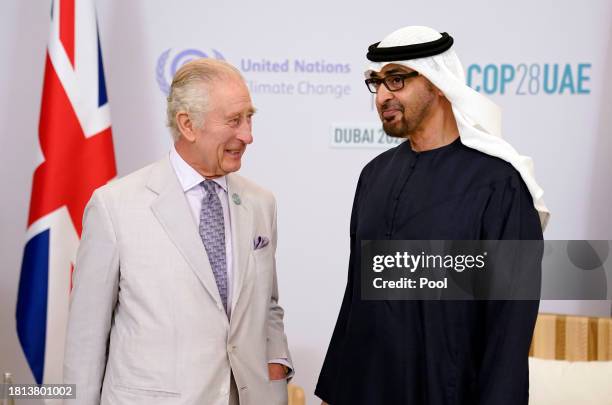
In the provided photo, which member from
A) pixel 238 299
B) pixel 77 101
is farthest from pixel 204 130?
pixel 77 101

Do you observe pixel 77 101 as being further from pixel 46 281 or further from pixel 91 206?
pixel 91 206

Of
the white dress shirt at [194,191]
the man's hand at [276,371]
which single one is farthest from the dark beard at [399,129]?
the man's hand at [276,371]

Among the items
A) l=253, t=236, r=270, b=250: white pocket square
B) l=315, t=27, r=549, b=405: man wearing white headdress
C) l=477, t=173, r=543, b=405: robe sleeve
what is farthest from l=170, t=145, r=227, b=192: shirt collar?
l=477, t=173, r=543, b=405: robe sleeve

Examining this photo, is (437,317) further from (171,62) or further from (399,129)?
(171,62)

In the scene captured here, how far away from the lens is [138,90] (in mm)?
4387

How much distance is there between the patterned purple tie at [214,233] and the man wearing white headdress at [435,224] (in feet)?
1.60

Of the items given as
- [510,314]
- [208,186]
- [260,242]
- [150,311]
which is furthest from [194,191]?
[510,314]

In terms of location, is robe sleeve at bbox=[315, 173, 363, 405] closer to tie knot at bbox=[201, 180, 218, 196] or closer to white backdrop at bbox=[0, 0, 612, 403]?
tie knot at bbox=[201, 180, 218, 196]

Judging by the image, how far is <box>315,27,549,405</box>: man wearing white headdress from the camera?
235 cm

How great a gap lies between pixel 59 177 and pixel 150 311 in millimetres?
1772

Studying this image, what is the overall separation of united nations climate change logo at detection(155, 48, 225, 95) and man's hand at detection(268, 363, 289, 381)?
2.20 meters

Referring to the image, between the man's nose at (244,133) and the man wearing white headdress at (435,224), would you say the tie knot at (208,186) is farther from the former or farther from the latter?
the man wearing white headdress at (435,224)

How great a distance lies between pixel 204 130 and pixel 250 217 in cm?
31

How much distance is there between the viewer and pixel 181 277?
2.30m
